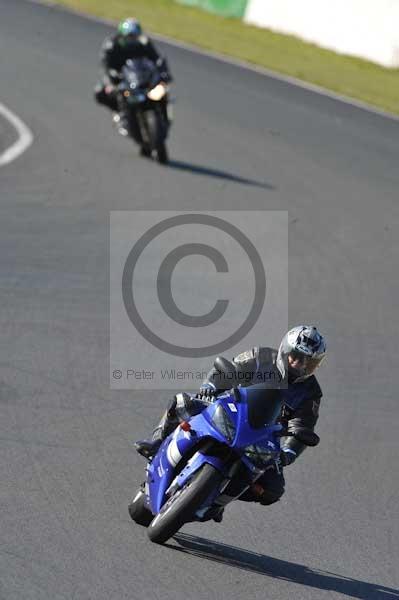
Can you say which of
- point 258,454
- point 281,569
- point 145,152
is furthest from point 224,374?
point 145,152

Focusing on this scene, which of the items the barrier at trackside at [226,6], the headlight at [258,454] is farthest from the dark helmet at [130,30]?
the headlight at [258,454]

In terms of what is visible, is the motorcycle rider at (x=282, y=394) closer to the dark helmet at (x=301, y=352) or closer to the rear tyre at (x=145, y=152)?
the dark helmet at (x=301, y=352)

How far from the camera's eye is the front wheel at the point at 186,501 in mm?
6387

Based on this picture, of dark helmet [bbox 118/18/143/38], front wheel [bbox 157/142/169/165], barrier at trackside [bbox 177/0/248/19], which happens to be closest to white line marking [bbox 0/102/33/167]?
front wheel [bbox 157/142/169/165]

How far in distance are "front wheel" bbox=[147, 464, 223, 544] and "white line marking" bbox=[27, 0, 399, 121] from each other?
1507 centimetres

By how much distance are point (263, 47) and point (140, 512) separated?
18.5 metres

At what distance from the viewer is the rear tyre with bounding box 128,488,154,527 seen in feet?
23.1

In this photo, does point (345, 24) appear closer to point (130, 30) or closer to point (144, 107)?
point (130, 30)

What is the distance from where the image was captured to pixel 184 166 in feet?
54.7

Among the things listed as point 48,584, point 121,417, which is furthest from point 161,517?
point 121,417

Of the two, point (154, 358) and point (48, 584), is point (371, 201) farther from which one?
point (48, 584)

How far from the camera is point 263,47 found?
24.3m

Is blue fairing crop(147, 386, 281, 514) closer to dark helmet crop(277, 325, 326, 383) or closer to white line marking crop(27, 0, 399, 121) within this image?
dark helmet crop(277, 325, 326, 383)

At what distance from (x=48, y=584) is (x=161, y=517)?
816mm
